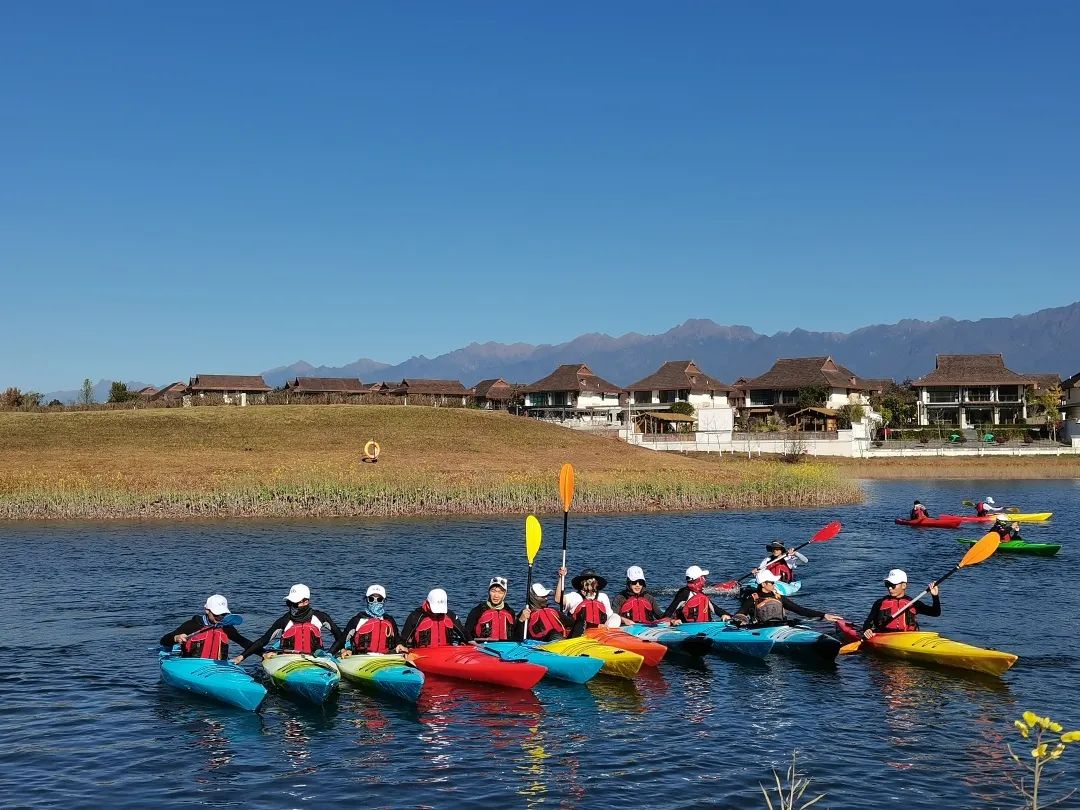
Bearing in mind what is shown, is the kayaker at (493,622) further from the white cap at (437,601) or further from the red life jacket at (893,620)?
the red life jacket at (893,620)

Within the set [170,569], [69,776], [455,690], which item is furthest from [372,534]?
[69,776]

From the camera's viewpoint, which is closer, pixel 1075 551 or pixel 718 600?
pixel 718 600

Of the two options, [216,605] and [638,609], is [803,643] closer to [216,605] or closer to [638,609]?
[638,609]

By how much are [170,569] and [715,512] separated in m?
24.0

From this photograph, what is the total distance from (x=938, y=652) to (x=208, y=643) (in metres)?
11.8

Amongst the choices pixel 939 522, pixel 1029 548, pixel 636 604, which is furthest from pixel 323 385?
pixel 636 604

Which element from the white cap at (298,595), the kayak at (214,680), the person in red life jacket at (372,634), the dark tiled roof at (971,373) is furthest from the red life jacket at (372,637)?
the dark tiled roof at (971,373)

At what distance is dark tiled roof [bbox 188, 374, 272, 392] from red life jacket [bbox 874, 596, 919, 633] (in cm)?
11395

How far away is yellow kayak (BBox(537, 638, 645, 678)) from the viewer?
54.0 feet

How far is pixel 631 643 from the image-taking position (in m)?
17.3

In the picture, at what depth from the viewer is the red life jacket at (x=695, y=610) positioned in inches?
758

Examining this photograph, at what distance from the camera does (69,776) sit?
1283cm

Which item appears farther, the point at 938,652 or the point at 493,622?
the point at 493,622

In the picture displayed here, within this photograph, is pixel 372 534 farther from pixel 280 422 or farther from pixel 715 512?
pixel 280 422
